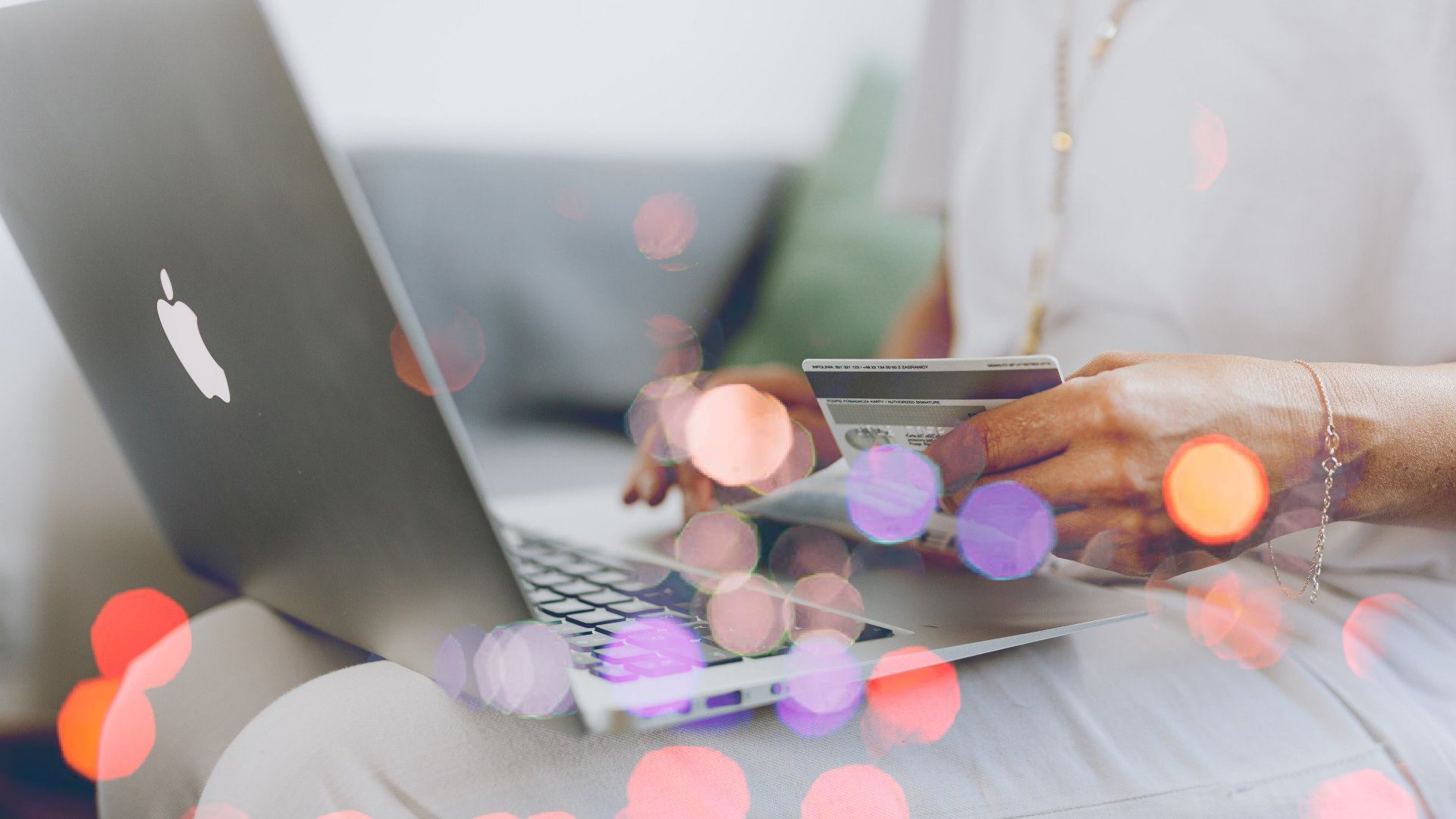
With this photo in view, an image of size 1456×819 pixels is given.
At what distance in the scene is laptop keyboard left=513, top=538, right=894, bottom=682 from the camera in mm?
386

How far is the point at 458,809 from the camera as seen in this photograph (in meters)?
0.36

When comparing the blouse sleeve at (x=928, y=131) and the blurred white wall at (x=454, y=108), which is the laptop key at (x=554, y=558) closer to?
the blurred white wall at (x=454, y=108)

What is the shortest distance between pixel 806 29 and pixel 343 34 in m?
0.77

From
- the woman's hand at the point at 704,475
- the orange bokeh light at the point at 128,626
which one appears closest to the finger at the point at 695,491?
the woman's hand at the point at 704,475

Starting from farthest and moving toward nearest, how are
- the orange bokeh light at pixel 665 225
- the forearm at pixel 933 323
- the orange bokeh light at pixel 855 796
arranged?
the orange bokeh light at pixel 665 225, the forearm at pixel 933 323, the orange bokeh light at pixel 855 796

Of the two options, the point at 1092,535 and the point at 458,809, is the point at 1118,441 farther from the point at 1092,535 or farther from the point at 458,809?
the point at 458,809

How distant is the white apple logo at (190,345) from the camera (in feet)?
1.26

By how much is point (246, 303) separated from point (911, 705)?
36 cm

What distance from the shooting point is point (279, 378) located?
0.35m

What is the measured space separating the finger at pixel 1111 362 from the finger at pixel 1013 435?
39 mm

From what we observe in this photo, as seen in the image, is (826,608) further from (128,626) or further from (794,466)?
(128,626)

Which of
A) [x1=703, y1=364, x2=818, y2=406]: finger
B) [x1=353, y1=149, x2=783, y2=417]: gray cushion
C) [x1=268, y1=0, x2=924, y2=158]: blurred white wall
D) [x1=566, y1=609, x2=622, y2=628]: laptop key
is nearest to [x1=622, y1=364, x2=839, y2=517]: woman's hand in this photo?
[x1=703, y1=364, x2=818, y2=406]: finger

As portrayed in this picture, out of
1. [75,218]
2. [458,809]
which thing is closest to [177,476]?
[75,218]

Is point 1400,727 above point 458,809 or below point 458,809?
below
